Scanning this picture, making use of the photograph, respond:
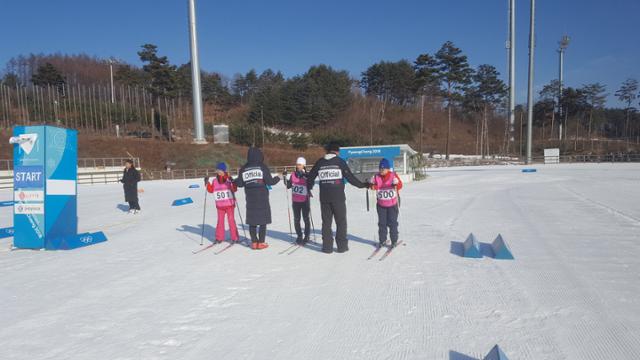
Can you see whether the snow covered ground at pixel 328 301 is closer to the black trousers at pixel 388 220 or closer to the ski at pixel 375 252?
the ski at pixel 375 252

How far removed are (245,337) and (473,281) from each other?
2.87 metres

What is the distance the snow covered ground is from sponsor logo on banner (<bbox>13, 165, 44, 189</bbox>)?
1.16 m

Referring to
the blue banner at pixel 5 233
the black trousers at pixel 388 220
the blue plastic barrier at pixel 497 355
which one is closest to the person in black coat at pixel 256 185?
the black trousers at pixel 388 220

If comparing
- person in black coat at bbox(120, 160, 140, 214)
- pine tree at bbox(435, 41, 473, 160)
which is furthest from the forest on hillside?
person in black coat at bbox(120, 160, 140, 214)

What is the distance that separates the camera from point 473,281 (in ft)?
15.4

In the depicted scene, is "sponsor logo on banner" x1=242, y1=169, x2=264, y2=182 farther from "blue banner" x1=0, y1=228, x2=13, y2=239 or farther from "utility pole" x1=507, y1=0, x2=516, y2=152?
"utility pole" x1=507, y1=0, x2=516, y2=152

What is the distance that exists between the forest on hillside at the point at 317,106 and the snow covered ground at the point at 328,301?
1417 inches

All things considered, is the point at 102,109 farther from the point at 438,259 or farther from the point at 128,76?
the point at 438,259

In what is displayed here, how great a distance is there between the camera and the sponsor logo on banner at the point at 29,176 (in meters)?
6.57

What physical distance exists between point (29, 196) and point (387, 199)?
614 cm

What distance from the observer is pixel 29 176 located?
21.6ft

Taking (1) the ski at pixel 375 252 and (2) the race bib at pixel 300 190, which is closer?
(1) the ski at pixel 375 252

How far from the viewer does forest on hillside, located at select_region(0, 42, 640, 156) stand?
5222 cm

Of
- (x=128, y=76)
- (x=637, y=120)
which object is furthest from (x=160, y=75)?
(x=637, y=120)
